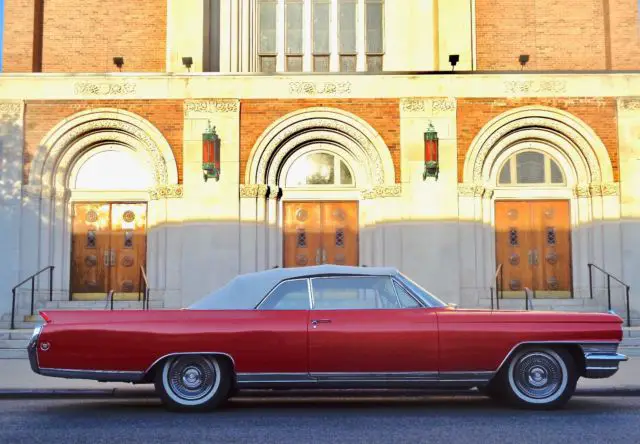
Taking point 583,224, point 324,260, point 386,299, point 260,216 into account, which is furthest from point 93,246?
point 386,299

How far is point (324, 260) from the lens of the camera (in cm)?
1850

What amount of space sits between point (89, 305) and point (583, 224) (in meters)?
10.4

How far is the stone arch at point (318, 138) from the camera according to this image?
18.0 metres

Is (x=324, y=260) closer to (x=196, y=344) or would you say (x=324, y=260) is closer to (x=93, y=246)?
(x=93, y=246)

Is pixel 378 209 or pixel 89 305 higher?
pixel 378 209

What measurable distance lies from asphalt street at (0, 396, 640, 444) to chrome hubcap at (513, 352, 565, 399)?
0.24 m

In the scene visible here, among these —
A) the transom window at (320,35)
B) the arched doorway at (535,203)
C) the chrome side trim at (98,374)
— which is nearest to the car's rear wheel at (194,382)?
the chrome side trim at (98,374)

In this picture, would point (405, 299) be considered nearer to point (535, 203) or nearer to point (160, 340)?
point (160, 340)

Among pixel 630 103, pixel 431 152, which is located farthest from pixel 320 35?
pixel 630 103

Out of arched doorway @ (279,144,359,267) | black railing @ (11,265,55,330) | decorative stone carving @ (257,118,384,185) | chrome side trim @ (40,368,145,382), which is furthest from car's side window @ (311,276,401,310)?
arched doorway @ (279,144,359,267)

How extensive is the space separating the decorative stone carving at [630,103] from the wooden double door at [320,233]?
5.92m

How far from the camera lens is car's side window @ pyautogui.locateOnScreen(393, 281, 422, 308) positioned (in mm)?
8227

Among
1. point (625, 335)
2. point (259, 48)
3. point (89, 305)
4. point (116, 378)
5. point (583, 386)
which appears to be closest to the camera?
point (116, 378)

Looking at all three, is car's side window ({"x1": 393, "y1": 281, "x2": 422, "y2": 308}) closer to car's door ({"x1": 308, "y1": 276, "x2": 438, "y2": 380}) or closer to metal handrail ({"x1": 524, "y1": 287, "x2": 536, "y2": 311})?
car's door ({"x1": 308, "y1": 276, "x2": 438, "y2": 380})
